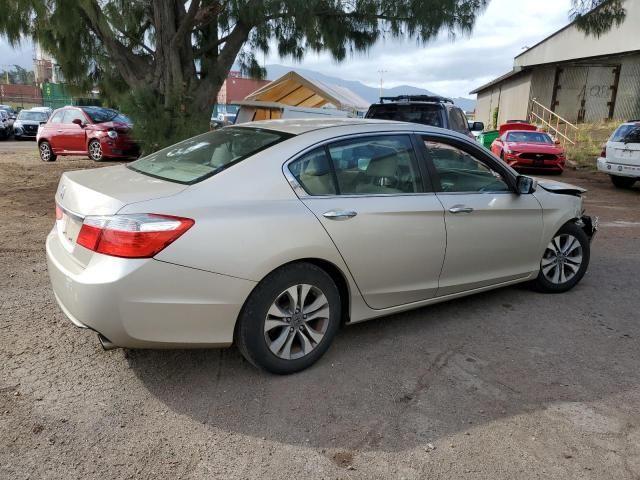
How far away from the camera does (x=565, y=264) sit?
4953 millimetres

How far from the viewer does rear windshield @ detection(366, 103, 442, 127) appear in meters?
10.2

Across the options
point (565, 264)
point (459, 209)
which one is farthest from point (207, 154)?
point (565, 264)

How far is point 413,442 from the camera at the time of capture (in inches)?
107

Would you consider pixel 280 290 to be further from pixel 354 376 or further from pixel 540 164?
pixel 540 164

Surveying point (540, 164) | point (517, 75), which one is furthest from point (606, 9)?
point (517, 75)

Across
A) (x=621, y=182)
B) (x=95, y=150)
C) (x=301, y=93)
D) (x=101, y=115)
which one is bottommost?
(x=621, y=182)

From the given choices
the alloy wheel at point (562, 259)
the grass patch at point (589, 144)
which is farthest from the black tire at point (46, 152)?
the grass patch at point (589, 144)

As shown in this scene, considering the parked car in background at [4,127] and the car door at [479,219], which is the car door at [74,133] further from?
the parked car in background at [4,127]

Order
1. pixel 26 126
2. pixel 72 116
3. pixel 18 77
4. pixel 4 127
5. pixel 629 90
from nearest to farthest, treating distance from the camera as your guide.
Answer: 1. pixel 72 116
2. pixel 629 90
3. pixel 4 127
4. pixel 26 126
5. pixel 18 77

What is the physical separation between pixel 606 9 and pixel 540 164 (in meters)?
6.16

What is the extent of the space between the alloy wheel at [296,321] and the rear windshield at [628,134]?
10.8 metres

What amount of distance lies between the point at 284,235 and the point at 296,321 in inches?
22.5

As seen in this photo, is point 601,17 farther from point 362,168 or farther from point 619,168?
point 362,168

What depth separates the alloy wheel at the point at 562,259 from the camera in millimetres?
4828
